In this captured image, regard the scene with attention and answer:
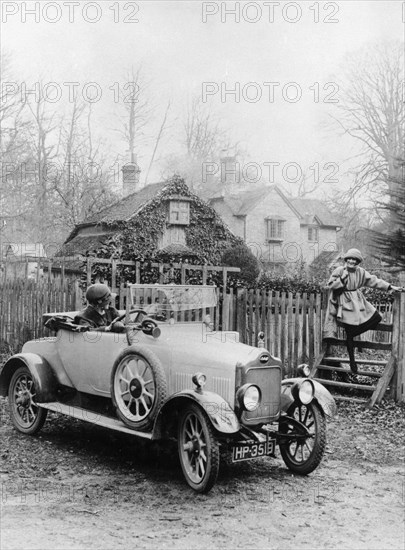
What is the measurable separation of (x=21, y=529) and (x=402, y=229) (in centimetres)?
327

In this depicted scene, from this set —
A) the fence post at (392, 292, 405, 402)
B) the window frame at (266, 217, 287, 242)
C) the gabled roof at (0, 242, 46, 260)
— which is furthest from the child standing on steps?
the window frame at (266, 217, 287, 242)

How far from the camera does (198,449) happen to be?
215 inches

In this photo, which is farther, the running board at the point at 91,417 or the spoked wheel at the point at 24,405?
the spoked wheel at the point at 24,405

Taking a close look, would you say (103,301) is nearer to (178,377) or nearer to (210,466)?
(178,377)

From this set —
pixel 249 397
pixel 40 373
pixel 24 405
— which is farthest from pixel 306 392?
pixel 24 405

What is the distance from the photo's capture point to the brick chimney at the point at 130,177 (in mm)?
32344

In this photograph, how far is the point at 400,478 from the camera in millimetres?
5906

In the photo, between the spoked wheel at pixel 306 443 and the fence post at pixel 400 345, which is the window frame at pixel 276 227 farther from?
the spoked wheel at pixel 306 443

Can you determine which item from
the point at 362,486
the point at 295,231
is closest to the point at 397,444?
the point at 362,486

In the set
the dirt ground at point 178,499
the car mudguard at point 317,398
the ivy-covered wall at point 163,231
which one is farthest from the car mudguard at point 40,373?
the ivy-covered wall at point 163,231

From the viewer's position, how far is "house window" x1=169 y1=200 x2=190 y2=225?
2645 cm

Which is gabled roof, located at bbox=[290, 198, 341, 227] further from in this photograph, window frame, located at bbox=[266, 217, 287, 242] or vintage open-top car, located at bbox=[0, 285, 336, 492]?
vintage open-top car, located at bbox=[0, 285, 336, 492]

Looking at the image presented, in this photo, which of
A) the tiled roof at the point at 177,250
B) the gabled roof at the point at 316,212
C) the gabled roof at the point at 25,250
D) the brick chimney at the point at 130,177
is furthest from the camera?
the gabled roof at the point at 316,212

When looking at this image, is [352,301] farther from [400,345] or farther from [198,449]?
[198,449]
